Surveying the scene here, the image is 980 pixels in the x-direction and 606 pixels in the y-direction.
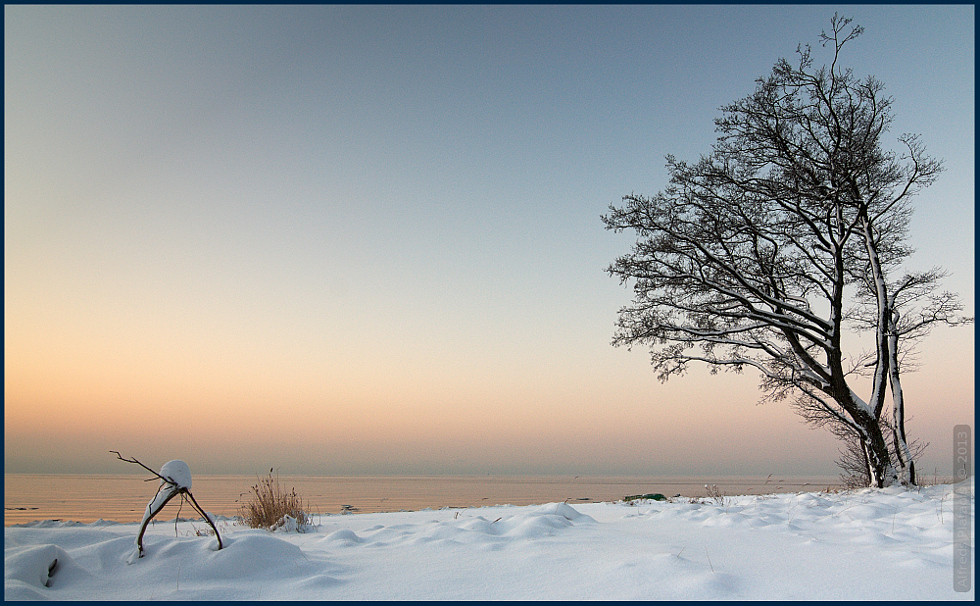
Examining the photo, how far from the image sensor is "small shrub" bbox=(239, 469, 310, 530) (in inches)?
207

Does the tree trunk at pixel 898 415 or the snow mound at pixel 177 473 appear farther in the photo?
the tree trunk at pixel 898 415

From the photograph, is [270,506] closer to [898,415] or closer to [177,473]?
[177,473]

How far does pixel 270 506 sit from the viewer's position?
5332 millimetres

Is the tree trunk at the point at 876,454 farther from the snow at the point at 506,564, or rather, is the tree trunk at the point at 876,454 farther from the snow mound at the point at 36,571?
the snow mound at the point at 36,571

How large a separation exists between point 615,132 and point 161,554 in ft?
32.3

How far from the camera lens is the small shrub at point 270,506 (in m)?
5.27

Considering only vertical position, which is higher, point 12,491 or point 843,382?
point 843,382

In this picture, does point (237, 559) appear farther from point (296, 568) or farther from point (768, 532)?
point (768, 532)

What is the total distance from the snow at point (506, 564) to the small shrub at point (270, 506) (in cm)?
48

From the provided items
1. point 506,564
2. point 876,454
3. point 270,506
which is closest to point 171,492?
point 506,564

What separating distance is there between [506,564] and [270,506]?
302 centimetres

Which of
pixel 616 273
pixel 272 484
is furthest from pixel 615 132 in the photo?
pixel 272 484

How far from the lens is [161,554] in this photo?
3254 mm

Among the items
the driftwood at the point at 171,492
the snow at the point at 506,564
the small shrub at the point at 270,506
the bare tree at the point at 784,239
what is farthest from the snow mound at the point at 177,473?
the bare tree at the point at 784,239
